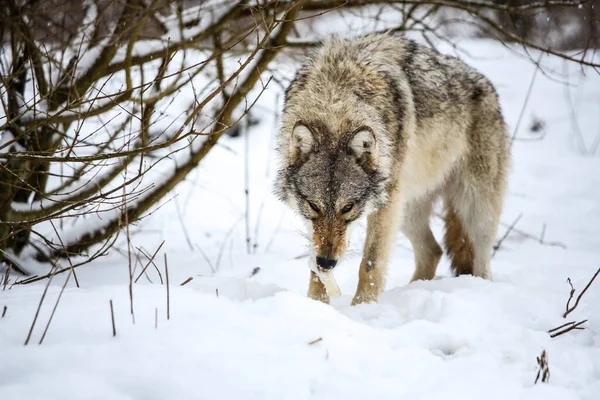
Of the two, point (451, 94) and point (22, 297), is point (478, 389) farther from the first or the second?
point (451, 94)

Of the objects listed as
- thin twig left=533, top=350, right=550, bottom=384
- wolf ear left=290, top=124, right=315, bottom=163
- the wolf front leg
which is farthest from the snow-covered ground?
wolf ear left=290, top=124, right=315, bottom=163

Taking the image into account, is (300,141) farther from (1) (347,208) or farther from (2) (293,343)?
(2) (293,343)

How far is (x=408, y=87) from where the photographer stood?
417 centimetres

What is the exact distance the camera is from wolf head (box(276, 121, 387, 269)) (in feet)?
11.1

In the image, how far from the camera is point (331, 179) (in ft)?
11.2

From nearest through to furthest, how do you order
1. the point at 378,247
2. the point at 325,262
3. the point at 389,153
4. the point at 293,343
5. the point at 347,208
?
the point at 293,343 < the point at 325,262 < the point at 347,208 < the point at 389,153 < the point at 378,247

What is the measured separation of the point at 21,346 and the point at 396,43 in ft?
12.1

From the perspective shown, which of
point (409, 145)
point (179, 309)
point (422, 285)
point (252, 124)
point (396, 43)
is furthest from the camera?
point (252, 124)

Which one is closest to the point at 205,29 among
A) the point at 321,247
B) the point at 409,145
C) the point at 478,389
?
the point at 409,145

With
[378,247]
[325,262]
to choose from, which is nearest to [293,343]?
[325,262]

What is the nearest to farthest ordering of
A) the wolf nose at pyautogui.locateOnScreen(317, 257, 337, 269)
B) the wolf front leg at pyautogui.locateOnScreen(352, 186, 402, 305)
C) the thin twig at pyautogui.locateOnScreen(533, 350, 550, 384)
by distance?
the thin twig at pyautogui.locateOnScreen(533, 350, 550, 384)
the wolf nose at pyautogui.locateOnScreen(317, 257, 337, 269)
the wolf front leg at pyautogui.locateOnScreen(352, 186, 402, 305)

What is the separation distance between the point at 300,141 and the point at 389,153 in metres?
0.70

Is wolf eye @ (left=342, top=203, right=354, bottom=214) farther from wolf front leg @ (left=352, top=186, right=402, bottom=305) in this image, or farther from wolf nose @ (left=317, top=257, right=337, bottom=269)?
wolf front leg @ (left=352, top=186, right=402, bottom=305)

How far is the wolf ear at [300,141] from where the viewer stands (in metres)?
3.50
